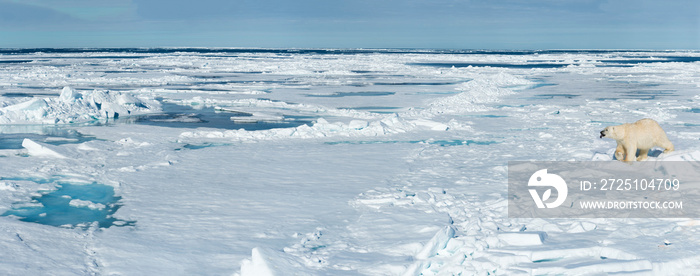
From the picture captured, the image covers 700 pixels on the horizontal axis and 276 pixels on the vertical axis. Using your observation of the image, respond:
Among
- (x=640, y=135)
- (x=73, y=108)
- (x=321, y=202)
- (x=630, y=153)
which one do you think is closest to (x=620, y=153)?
(x=630, y=153)

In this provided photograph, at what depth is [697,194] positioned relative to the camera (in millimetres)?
5129

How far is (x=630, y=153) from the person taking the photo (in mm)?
6121

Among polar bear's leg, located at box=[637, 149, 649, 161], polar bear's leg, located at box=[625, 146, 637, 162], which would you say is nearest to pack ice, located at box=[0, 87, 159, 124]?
polar bear's leg, located at box=[625, 146, 637, 162]

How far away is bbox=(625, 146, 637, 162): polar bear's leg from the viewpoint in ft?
19.9

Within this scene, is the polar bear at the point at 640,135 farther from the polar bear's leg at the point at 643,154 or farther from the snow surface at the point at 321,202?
the snow surface at the point at 321,202

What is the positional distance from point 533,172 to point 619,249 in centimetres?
264

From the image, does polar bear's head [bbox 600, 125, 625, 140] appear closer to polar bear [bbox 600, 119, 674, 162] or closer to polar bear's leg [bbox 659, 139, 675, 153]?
polar bear [bbox 600, 119, 674, 162]

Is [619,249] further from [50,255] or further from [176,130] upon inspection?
[176,130]

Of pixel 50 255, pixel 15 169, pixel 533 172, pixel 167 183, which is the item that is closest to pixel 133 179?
pixel 167 183

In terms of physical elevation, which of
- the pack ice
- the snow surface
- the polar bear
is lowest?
the snow surface

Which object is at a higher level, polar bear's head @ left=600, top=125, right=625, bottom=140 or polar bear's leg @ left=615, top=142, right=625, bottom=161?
polar bear's head @ left=600, top=125, right=625, bottom=140

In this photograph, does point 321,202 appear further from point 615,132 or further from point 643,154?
point 643,154

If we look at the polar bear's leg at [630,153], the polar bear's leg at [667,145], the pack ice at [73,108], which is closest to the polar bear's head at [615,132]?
the polar bear's leg at [630,153]

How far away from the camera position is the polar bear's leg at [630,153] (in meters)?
6.08
